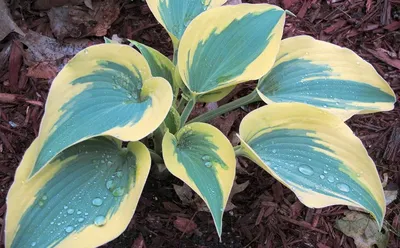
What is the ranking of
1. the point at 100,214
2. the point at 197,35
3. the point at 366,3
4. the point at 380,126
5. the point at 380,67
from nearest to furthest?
the point at 100,214, the point at 197,35, the point at 380,126, the point at 380,67, the point at 366,3

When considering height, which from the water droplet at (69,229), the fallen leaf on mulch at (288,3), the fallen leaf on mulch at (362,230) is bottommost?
the fallen leaf on mulch at (362,230)

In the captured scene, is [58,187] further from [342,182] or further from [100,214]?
[342,182]

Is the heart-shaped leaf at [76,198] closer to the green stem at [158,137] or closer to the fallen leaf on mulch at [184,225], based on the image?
the green stem at [158,137]

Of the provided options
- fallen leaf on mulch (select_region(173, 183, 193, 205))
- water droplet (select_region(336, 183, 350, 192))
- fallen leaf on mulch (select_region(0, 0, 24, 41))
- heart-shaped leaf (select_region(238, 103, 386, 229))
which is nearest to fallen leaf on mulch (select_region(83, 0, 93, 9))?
fallen leaf on mulch (select_region(0, 0, 24, 41))

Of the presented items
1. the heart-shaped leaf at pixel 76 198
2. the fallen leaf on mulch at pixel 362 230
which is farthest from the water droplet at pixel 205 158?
the fallen leaf on mulch at pixel 362 230

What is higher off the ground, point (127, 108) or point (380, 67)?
point (127, 108)

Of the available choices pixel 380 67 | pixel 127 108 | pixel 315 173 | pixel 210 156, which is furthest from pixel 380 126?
pixel 127 108

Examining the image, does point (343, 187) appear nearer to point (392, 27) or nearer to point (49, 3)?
point (392, 27)
